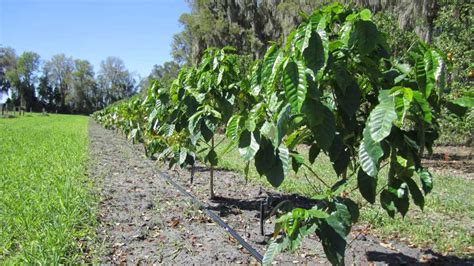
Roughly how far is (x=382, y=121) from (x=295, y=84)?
396mm

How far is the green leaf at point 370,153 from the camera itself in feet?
5.36

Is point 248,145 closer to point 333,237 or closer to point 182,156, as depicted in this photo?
point 333,237

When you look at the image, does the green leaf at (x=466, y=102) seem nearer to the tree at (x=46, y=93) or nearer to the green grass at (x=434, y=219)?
the green grass at (x=434, y=219)

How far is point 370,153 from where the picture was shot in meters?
1.65

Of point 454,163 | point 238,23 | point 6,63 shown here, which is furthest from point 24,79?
point 454,163

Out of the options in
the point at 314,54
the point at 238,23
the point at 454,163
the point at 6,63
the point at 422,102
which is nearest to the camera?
the point at 422,102

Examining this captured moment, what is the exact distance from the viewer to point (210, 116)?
4.43 meters

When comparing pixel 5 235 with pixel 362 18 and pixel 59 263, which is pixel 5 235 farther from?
pixel 362 18

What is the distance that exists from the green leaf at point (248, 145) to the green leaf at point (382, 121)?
68 cm

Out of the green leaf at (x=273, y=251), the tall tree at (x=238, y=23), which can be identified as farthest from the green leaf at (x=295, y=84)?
the tall tree at (x=238, y=23)

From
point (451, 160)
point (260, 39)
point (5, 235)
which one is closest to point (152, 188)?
point (5, 235)

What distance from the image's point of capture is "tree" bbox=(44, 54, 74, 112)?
270 feet

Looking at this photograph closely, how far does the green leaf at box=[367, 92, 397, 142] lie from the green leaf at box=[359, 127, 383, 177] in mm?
50

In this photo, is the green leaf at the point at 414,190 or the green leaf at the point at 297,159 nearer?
the green leaf at the point at 414,190
